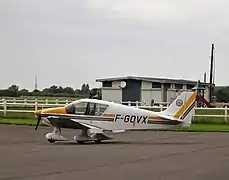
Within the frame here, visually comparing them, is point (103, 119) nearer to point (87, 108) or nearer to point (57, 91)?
point (87, 108)

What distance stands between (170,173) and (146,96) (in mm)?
47180

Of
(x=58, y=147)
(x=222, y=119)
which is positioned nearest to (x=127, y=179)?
(x=58, y=147)

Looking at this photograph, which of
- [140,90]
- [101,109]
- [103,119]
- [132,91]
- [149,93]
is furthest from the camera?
[132,91]

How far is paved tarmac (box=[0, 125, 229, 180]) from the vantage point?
35.6 ft

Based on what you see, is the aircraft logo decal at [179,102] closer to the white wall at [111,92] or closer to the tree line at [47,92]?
the white wall at [111,92]

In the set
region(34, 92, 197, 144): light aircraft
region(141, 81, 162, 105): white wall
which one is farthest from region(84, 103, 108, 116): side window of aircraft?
region(141, 81, 162, 105): white wall

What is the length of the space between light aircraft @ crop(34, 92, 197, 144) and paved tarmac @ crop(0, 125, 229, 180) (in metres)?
0.61

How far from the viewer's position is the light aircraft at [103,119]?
20.1m

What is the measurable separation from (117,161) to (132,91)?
150 ft

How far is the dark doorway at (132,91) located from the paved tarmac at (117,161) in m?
37.6

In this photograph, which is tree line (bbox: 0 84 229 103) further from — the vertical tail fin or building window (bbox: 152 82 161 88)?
the vertical tail fin

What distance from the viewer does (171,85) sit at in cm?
5981

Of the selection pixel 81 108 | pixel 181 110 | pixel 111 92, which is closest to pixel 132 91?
pixel 111 92

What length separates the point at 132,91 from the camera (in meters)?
59.0
